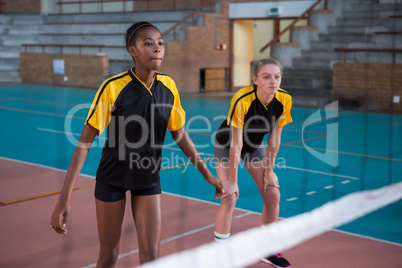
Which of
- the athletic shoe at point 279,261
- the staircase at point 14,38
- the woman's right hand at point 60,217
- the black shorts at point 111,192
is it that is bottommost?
the athletic shoe at point 279,261

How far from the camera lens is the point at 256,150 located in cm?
444

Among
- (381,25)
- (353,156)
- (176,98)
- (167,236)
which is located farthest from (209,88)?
(176,98)

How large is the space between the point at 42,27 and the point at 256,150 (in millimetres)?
23101

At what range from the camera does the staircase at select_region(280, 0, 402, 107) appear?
16.1 meters

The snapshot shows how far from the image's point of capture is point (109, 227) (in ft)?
10.3

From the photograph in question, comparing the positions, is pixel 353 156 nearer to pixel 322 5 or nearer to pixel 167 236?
pixel 167 236

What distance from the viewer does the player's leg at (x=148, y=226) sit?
309cm

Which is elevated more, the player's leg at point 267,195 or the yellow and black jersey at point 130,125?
the yellow and black jersey at point 130,125

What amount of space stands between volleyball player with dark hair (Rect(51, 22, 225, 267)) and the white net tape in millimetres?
676

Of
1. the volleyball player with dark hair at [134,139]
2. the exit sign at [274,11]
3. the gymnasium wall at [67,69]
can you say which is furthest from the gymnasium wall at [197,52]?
the volleyball player with dark hair at [134,139]

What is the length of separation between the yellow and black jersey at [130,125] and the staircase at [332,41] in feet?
42.2

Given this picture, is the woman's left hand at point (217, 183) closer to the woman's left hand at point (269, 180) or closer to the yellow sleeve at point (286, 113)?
the woman's left hand at point (269, 180)

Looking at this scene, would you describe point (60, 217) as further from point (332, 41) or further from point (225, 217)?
point (332, 41)

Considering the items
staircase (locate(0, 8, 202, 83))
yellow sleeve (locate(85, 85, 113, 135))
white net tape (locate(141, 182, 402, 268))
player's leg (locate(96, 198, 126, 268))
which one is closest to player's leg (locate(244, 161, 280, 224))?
white net tape (locate(141, 182, 402, 268))
